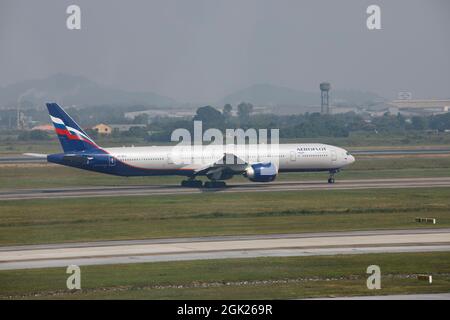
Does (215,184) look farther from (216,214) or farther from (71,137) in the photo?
(216,214)

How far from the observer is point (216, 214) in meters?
64.7

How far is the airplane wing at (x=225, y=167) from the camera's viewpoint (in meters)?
87.7

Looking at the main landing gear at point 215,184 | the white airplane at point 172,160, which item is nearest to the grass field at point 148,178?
the white airplane at point 172,160

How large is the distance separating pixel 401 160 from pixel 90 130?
246ft

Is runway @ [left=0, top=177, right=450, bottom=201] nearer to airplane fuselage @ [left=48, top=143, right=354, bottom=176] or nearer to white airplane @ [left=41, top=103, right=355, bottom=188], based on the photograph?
white airplane @ [left=41, top=103, right=355, bottom=188]

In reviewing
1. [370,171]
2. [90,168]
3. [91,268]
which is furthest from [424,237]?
[370,171]

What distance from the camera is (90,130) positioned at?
173500mm

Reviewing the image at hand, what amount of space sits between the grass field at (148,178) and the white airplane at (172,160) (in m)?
6.35

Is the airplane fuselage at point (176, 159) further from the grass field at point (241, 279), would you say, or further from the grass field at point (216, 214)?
the grass field at point (241, 279)

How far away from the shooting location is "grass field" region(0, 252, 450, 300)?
36906 mm

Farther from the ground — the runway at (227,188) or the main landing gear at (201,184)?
the main landing gear at (201,184)

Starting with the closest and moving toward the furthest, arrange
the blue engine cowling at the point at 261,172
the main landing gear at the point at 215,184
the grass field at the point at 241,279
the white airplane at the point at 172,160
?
1. the grass field at the point at 241,279
2. the blue engine cowling at the point at 261,172
3. the white airplane at the point at 172,160
4. the main landing gear at the point at 215,184

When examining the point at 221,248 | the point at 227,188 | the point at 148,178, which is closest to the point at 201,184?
the point at 227,188
